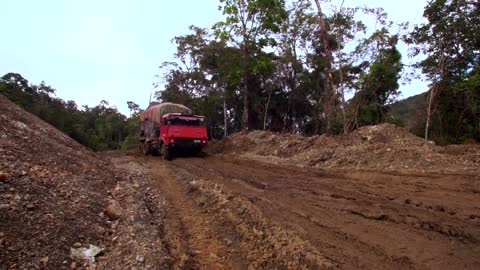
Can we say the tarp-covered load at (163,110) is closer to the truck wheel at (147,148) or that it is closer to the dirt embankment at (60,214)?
the truck wheel at (147,148)

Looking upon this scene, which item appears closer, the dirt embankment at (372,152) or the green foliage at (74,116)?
the dirt embankment at (372,152)

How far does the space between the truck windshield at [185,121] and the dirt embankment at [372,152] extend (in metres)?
3.11

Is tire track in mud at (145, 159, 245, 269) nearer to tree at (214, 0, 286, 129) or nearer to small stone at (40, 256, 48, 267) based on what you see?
small stone at (40, 256, 48, 267)

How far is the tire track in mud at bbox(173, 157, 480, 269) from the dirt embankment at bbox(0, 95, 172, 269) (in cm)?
242

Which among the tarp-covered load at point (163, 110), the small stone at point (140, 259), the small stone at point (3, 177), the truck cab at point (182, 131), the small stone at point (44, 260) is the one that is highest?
the tarp-covered load at point (163, 110)

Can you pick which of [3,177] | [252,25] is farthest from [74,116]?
[3,177]

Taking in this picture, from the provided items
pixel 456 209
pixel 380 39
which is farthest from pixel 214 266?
pixel 380 39

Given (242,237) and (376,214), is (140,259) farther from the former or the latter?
(376,214)

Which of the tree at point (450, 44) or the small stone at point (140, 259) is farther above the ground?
the tree at point (450, 44)

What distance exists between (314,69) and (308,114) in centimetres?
410

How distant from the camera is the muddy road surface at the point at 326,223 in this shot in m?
5.71

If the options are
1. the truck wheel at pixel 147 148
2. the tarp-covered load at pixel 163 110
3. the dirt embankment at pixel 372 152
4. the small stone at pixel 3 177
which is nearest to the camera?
the small stone at pixel 3 177

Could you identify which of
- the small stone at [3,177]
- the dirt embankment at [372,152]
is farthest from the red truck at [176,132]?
the small stone at [3,177]

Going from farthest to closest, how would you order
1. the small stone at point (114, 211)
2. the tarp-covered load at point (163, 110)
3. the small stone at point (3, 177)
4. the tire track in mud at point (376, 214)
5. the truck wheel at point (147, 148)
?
the truck wheel at point (147, 148)
the tarp-covered load at point (163, 110)
the small stone at point (114, 211)
the small stone at point (3, 177)
the tire track in mud at point (376, 214)
